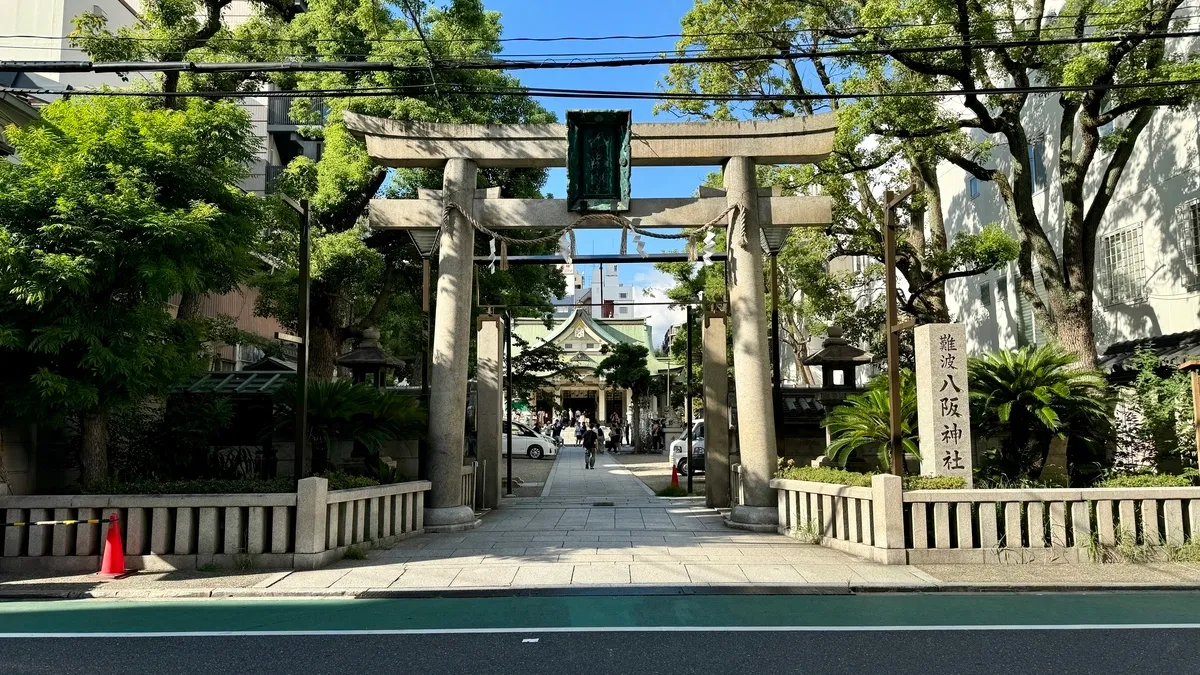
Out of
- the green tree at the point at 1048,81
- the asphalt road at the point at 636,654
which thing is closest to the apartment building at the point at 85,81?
the asphalt road at the point at 636,654

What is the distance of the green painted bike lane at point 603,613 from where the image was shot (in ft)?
22.1

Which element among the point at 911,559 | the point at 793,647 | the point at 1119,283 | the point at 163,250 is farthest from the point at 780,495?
the point at 1119,283

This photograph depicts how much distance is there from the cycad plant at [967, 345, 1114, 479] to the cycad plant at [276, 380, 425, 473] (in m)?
8.15

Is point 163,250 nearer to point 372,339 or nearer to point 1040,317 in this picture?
point 372,339

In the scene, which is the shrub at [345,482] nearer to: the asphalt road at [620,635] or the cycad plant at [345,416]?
the cycad plant at [345,416]

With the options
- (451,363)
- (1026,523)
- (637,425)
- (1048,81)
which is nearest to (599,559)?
(451,363)

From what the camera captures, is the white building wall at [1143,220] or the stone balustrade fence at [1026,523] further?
the white building wall at [1143,220]

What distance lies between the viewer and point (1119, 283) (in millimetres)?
17922

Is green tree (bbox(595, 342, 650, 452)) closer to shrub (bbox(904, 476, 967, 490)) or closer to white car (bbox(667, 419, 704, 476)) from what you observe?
white car (bbox(667, 419, 704, 476))

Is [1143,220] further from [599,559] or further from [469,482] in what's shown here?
[469,482]

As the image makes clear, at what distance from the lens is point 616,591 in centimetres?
800

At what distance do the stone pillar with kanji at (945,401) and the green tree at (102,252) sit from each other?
27.7 feet

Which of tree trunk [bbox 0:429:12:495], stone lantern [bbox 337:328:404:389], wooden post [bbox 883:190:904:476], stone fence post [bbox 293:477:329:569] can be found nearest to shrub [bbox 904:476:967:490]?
wooden post [bbox 883:190:904:476]

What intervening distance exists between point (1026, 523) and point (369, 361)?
34.7ft
